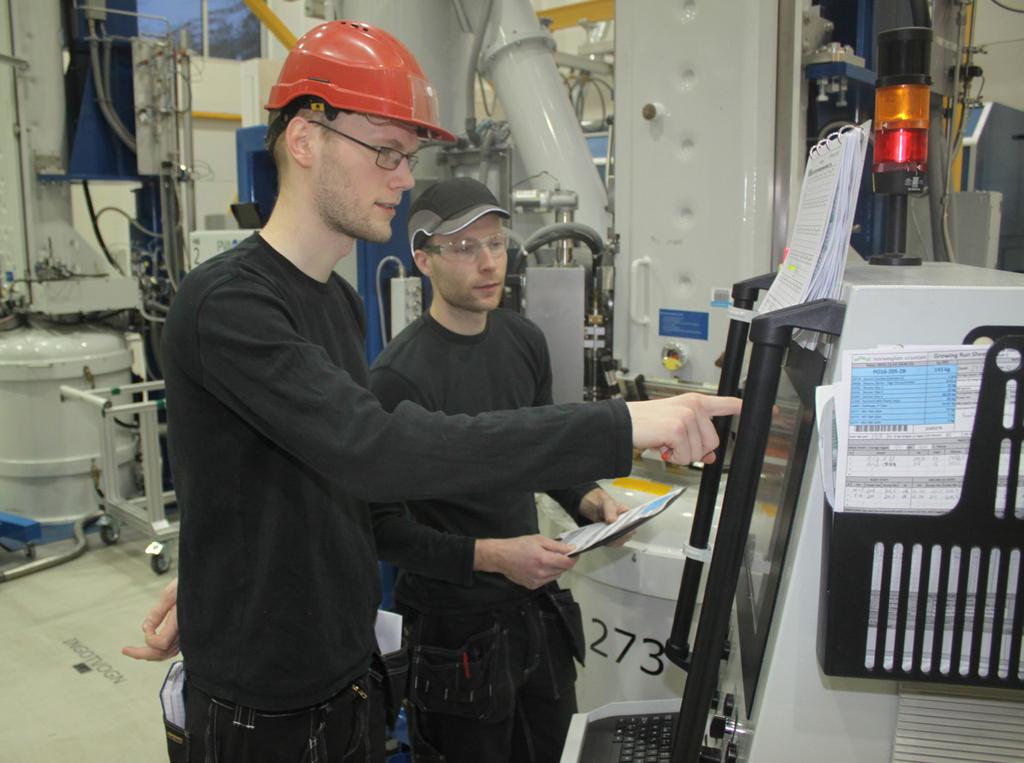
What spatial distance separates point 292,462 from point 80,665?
2.60 meters

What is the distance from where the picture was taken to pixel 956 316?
716 millimetres

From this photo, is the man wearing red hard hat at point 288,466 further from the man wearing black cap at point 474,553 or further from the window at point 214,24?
the window at point 214,24

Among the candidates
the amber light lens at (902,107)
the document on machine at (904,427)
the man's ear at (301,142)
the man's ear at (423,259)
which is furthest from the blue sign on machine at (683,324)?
the document on machine at (904,427)

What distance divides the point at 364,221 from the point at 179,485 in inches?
18.8

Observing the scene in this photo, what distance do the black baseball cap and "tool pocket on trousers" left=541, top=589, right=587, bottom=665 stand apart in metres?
0.86

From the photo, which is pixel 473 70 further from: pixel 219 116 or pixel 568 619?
pixel 219 116

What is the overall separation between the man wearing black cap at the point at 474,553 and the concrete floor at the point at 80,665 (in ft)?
4.65

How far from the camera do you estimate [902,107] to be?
1214 mm

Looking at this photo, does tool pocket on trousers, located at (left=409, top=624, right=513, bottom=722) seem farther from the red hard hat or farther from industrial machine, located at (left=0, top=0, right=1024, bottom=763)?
the red hard hat

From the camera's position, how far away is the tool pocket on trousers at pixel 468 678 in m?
1.78

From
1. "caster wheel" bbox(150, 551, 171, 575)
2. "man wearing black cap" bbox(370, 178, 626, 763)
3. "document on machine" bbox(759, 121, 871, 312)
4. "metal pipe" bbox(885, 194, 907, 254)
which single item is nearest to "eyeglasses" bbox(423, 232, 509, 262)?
"man wearing black cap" bbox(370, 178, 626, 763)

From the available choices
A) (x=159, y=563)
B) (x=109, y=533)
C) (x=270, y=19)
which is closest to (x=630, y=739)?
(x=159, y=563)

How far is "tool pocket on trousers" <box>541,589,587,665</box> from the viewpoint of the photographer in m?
1.92

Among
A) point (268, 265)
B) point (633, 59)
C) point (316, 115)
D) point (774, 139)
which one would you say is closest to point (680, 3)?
point (633, 59)
